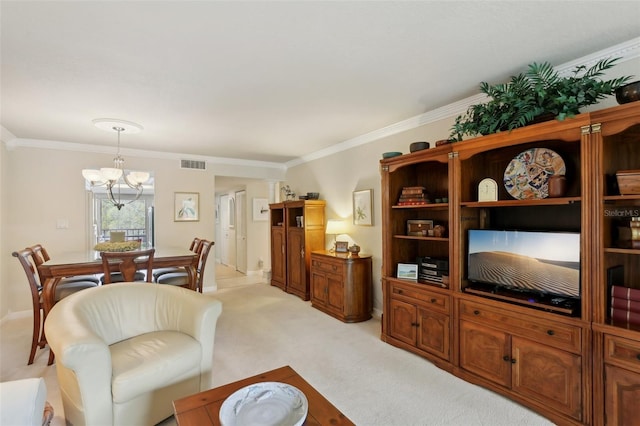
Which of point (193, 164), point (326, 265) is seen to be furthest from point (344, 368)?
point (193, 164)

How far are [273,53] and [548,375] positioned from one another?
114 inches

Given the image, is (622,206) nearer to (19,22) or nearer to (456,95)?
(456,95)

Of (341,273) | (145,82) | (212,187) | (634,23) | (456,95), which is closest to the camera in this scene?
(634,23)

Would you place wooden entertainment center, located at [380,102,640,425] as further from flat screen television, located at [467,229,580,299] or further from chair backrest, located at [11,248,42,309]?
chair backrest, located at [11,248,42,309]

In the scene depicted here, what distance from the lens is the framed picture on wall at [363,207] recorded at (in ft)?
13.8

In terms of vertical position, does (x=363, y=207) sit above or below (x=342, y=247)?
above

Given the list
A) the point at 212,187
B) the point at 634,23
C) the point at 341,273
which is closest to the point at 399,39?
the point at 634,23

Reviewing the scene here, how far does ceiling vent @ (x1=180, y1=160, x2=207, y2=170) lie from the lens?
539cm

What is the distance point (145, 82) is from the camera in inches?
98.7

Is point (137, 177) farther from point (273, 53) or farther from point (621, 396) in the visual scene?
point (621, 396)

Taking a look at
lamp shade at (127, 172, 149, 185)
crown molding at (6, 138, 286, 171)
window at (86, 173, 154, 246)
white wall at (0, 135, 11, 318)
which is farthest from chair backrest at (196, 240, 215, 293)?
window at (86, 173, 154, 246)

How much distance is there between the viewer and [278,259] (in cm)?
587

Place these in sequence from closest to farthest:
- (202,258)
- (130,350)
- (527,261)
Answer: (130,350)
(527,261)
(202,258)

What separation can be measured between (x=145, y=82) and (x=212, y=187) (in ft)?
10.6
